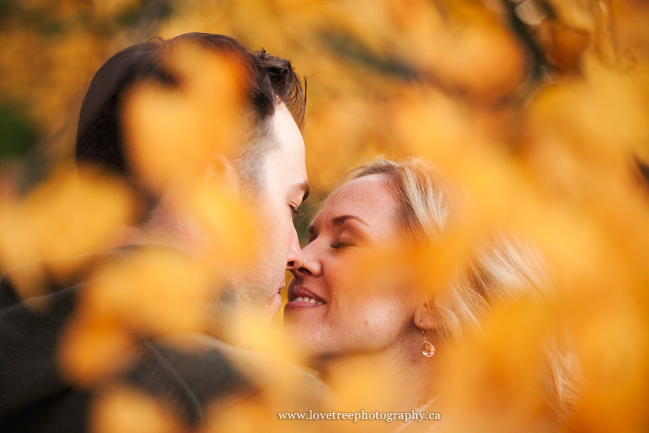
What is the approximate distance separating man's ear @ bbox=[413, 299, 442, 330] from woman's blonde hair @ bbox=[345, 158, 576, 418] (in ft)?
0.05

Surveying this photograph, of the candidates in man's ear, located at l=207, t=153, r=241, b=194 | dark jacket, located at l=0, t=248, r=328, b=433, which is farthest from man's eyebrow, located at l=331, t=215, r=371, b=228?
dark jacket, located at l=0, t=248, r=328, b=433

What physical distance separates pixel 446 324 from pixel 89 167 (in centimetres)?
135

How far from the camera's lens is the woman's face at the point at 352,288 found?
183cm

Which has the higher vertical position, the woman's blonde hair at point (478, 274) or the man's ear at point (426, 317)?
the woman's blonde hair at point (478, 274)

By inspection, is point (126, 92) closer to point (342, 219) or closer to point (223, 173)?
point (223, 173)

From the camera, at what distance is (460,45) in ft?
4.77

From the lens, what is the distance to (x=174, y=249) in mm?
1128

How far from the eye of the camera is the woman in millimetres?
1841

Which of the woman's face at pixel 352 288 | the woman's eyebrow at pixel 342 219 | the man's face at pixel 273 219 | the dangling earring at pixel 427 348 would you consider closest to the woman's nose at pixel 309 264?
the woman's face at pixel 352 288

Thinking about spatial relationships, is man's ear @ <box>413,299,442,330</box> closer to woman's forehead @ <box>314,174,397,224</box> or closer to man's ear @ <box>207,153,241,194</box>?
woman's forehead @ <box>314,174,397,224</box>

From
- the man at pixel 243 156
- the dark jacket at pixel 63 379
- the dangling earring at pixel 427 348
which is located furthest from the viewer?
the dangling earring at pixel 427 348

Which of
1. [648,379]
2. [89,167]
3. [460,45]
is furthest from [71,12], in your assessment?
[648,379]

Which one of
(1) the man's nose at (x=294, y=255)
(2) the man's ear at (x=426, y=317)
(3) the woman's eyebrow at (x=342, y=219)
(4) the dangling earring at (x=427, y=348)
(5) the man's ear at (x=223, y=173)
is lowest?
(4) the dangling earring at (x=427, y=348)

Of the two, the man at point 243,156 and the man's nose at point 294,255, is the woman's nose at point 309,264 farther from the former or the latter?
the man at point 243,156
